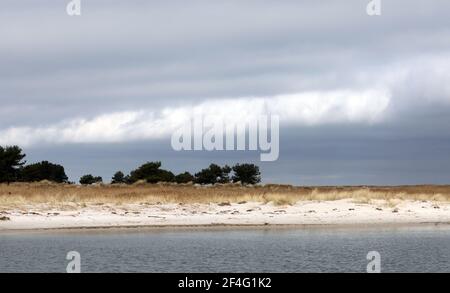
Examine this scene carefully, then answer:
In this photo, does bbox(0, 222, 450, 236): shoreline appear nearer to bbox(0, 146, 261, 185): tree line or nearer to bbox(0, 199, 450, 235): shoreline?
bbox(0, 199, 450, 235): shoreline

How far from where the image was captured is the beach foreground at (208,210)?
4722 centimetres

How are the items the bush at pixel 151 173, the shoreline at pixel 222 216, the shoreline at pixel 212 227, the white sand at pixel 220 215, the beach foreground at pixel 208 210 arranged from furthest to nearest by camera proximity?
the bush at pixel 151 173 < the beach foreground at pixel 208 210 < the white sand at pixel 220 215 < the shoreline at pixel 222 216 < the shoreline at pixel 212 227

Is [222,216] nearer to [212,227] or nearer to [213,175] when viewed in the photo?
[212,227]

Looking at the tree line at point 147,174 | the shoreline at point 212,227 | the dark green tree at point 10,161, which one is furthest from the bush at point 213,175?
the shoreline at point 212,227

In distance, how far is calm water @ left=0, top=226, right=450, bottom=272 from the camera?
3072cm

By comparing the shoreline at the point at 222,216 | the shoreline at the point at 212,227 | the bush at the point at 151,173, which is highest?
the bush at the point at 151,173

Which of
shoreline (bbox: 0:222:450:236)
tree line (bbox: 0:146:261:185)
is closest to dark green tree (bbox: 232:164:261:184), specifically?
tree line (bbox: 0:146:261:185)

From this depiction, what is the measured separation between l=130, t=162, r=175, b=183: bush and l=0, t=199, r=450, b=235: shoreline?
4035 centimetres

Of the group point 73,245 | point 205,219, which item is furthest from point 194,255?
point 205,219

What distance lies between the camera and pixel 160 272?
29.3 metres

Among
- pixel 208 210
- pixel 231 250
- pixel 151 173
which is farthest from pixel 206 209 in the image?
pixel 151 173

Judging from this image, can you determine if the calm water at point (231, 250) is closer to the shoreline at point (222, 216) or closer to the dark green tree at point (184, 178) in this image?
the shoreline at point (222, 216)
